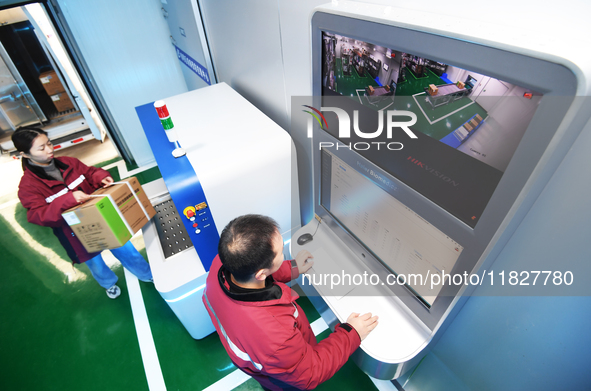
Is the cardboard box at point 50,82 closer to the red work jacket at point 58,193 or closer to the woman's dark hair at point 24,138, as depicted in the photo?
the red work jacket at point 58,193

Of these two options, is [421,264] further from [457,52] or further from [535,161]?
[457,52]

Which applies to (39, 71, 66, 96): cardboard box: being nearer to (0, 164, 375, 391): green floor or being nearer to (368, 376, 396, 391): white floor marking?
(0, 164, 375, 391): green floor

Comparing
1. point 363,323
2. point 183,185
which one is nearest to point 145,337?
point 183,185

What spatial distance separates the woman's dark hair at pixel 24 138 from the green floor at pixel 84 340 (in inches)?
61.5

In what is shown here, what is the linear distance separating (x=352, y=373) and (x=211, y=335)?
117cm

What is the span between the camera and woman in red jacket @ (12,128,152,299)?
75.4 inches

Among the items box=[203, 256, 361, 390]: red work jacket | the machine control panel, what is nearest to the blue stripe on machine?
the machine control panel

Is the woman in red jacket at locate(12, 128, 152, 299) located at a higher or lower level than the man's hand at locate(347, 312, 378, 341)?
higher

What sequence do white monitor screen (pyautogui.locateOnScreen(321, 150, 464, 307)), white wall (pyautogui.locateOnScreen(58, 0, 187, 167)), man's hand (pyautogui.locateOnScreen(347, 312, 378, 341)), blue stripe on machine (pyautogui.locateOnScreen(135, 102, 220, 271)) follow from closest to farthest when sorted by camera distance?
white monitor screen (pyautogui.locateOnScreen(321, 150, 464, 307))
man's hand (pyautogui.locateOnScreen(347, 312, 378, 341))
blue stripe on machine (pyautogui.locateOnScreen(135, 102, 220, 271))
white wall (pyautogui.locateOnScreen(58, 0, 187, 167))

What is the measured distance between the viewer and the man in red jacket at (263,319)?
3.56 feet

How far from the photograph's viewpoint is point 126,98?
3654mm

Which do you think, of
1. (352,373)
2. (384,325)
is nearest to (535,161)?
(384,325)

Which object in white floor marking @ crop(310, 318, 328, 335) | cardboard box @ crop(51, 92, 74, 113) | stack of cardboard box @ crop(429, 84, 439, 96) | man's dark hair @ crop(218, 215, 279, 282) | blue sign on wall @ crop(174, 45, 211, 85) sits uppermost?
stack of cardboard box @ crop(429, 84, 439, 96)

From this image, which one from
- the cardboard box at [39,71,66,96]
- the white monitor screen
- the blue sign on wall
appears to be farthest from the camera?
the cardboard box at [39,71,66,96]
